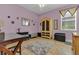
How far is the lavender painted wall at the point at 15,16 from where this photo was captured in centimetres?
156

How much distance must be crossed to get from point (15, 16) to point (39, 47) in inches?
34.5

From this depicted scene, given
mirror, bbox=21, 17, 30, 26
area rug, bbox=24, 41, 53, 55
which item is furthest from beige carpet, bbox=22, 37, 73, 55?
mirror, bbox=21, 17, 30, 26

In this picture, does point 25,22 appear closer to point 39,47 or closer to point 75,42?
point 39,47

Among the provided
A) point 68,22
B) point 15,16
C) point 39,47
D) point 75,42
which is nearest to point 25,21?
point 15,16

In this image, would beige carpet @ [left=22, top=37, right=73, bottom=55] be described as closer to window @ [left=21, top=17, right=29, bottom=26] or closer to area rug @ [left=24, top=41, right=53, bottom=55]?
area rug @ [left=24, top=41, right=53, bottom=55]

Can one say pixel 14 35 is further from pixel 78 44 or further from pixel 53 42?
pixel 78 44

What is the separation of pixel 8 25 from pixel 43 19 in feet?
2.24

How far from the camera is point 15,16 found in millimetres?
1675

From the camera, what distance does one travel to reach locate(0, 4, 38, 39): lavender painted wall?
5.12ft

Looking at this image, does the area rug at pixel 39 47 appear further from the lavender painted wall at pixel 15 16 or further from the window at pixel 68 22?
the window at pixel 68 22

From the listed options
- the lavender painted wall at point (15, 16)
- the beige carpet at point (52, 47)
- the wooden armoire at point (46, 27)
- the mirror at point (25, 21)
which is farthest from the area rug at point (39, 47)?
the mirror at point (25, 21)

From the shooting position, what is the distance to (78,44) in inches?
93.4

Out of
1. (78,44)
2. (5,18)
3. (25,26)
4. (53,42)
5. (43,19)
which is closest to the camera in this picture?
(5,18)

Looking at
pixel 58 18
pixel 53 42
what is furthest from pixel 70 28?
pixel 53 42
